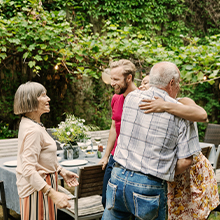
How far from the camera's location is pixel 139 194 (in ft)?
4.56

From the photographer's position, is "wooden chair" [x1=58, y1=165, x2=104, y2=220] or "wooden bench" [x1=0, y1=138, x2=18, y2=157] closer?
"wooden chair" [x1=58, y1=165, x2=104, y2=220]

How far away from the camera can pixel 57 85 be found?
23.2ft

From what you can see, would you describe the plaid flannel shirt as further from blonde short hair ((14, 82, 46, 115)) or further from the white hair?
blonde short hair ((14, 82, 46, 115))

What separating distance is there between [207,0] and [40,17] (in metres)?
6.01

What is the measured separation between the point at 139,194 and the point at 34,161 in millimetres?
599

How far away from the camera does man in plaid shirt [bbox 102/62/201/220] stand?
55.0 inches

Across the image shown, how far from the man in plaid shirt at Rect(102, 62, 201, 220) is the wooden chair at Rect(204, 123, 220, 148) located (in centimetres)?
392

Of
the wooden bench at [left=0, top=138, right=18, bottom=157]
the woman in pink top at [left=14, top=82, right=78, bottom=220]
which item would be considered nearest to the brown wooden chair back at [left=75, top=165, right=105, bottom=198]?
the woman in pink top at [left=14, top=82, right=78, bottom=220]

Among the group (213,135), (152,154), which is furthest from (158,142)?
(213,135)

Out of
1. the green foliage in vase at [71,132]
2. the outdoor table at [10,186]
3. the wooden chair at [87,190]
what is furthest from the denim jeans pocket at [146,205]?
the green foliage in vase at [71,132]

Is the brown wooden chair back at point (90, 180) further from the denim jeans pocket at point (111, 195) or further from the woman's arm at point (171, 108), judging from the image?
the woman's arm at point (171, 108)

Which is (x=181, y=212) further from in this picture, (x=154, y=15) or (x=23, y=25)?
(x=154, y=15)

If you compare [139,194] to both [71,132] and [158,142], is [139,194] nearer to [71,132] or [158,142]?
[158,142]

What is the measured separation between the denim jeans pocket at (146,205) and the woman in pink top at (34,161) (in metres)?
0.38
